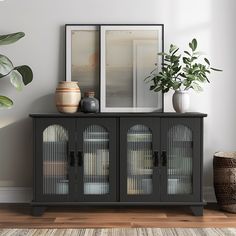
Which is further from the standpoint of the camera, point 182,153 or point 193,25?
point 193,25

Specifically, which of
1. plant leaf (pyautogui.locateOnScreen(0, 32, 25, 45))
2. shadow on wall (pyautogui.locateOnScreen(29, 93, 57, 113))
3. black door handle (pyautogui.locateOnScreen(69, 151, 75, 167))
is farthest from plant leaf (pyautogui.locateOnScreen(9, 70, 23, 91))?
black door handle (pyautogui.locateOnScreen(69, 151, 75, 167))

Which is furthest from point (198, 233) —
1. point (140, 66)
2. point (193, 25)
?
point (193, 25)

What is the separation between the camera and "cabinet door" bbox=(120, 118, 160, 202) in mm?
3461

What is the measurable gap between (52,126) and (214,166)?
3.87ft

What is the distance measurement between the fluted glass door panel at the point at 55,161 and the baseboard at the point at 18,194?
41 centimetres

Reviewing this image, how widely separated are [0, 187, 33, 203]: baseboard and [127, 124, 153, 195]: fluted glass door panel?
2.76ft

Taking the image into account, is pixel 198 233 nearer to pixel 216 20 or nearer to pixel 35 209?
pixel 35 209

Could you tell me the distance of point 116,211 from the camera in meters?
3.59

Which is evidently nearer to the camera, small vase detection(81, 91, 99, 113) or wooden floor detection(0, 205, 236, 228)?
wooden floor detection(0, 205, 236, 228)

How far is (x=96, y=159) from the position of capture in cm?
348

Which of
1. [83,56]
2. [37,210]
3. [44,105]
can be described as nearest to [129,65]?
[83,56]

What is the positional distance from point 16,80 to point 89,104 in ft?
1.74

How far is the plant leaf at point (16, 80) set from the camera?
3455mm

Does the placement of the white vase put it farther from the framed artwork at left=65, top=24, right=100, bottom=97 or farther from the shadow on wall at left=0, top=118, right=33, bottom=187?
the shadow on wall at left=0, top=118, right=33, bottom=187
